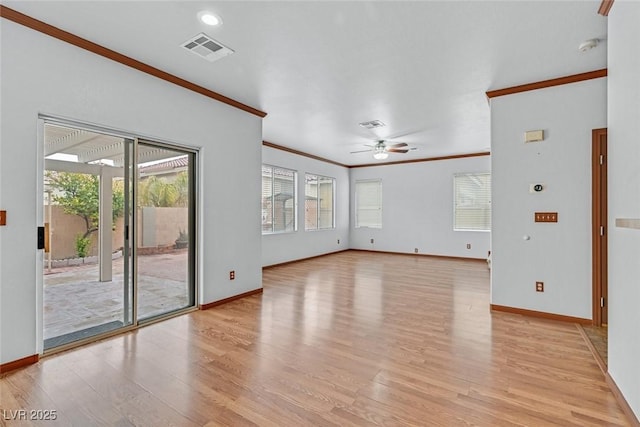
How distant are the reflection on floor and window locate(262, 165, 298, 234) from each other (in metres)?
5.56

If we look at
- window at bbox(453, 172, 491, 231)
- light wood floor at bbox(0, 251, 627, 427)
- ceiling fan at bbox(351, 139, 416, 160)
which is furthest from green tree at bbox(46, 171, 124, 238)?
window at bbox(453, 172, 491, 231)

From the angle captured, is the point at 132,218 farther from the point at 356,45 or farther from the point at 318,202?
the point at 318,202

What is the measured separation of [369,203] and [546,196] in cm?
618

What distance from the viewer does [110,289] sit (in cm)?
344

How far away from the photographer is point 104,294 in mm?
3443

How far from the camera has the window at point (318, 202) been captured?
827 cm

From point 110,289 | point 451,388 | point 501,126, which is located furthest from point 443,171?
point 110,289

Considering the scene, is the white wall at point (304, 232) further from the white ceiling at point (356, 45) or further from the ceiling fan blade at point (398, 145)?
the white ceiling at point (356, 45)

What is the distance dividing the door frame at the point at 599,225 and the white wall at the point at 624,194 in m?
1.40

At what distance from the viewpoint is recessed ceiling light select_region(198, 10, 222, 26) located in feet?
7.97

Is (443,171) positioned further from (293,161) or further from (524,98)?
(524,98)

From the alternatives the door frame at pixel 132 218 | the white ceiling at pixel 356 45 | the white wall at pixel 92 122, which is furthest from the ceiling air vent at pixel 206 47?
the door frame at pixel 132 218

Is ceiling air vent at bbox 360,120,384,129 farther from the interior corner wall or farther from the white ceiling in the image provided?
the interior corner wall

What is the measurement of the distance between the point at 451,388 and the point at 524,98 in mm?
3473
